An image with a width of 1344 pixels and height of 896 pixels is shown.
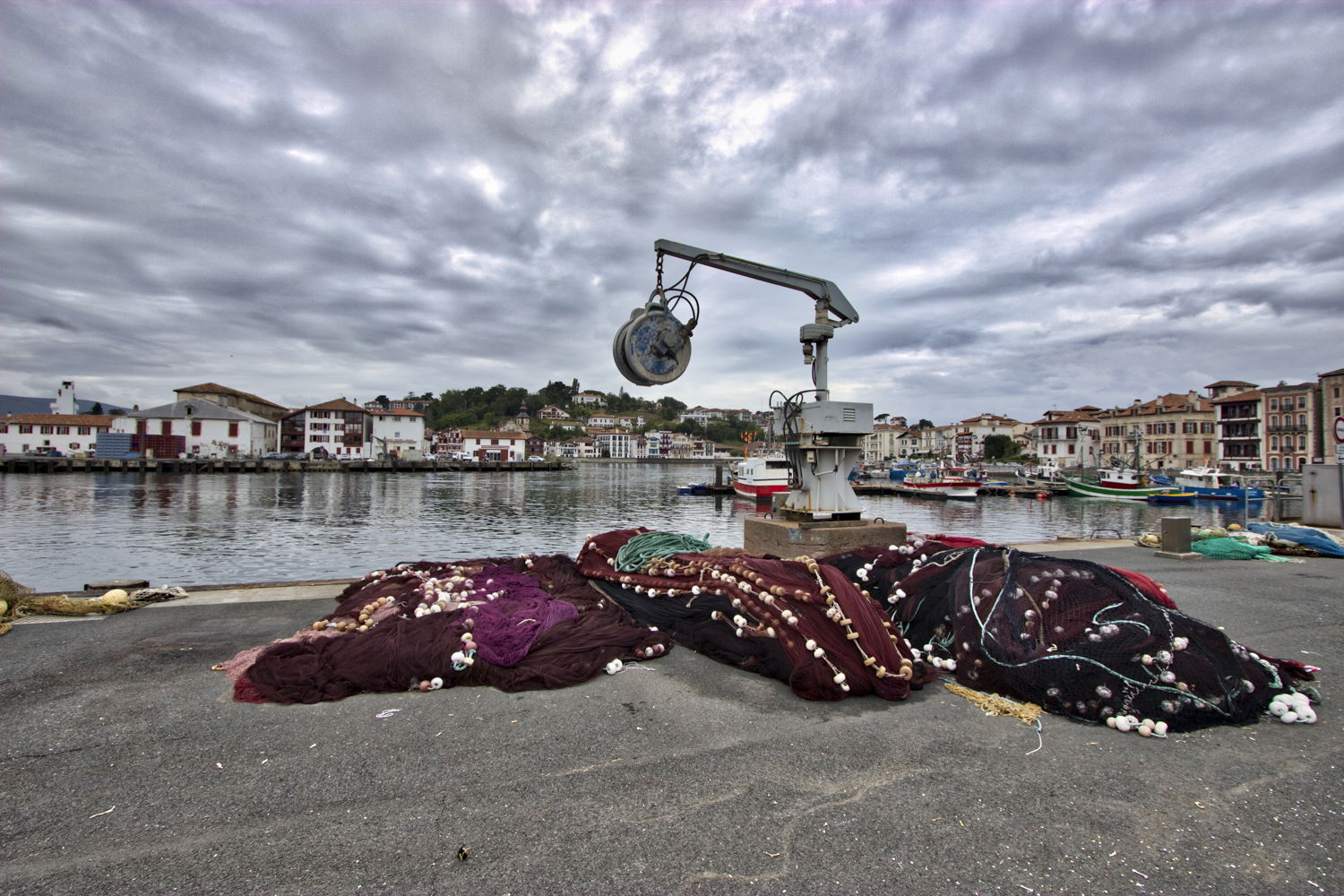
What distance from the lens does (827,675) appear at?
3713 mm

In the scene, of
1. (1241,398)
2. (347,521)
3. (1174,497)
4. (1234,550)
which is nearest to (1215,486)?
(1174,497)

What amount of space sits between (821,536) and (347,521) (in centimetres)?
2608

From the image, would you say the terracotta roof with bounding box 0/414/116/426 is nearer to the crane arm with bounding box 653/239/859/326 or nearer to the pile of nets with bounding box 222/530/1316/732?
the crane arm with bounding box 653/239/859/326

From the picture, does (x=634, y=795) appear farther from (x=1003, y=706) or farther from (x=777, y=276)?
(x=777, y=276)

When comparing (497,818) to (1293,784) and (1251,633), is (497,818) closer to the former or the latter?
(1293,784)

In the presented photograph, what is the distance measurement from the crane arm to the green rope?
3.17 meters

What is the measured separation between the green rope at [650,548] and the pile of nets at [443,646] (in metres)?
0.72

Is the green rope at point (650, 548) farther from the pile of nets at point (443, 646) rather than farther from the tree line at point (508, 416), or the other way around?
the tree line at point (508, 416)

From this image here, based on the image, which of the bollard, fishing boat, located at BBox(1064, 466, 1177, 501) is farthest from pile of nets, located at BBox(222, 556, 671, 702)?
fishing boat, located at BBox(1064, 466, 1177, 501)

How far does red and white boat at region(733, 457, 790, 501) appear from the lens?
146ft

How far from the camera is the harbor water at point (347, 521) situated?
637 inches

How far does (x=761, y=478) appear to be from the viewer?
149 ft

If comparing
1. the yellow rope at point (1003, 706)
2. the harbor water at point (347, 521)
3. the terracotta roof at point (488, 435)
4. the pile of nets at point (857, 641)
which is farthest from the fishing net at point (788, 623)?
the terracotta roof at point (488, 435)

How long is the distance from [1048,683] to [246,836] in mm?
3840
